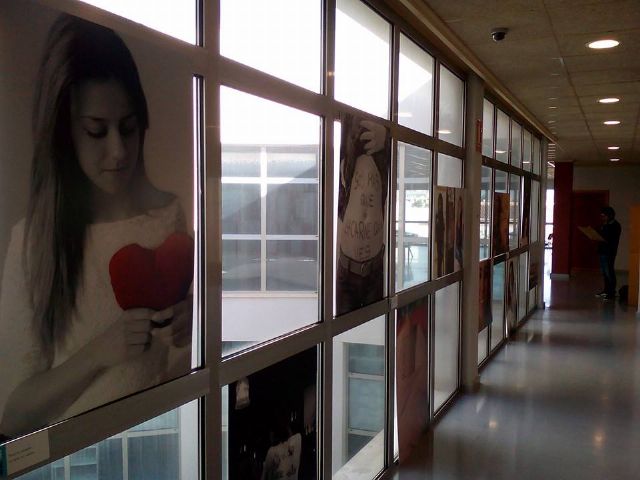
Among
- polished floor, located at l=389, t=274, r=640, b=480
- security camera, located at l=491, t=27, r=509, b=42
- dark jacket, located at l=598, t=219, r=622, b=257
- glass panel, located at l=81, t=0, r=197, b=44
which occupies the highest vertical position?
security camera, located at l=491, t=27, r=509, b=42

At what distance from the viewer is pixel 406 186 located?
Answer: 16.5ft

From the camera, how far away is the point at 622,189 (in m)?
19.5

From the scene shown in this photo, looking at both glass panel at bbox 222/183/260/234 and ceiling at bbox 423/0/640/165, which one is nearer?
glass panel at bbox 222/183/260/234

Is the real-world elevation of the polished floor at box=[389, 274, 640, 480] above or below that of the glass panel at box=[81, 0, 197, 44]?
below

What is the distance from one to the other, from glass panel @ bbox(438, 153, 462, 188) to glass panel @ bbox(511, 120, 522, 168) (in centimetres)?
321

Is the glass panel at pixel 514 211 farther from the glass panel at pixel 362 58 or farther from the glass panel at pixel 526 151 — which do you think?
the glass panel at pixel 362 58

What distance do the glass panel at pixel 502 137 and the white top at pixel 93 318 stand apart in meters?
6.72

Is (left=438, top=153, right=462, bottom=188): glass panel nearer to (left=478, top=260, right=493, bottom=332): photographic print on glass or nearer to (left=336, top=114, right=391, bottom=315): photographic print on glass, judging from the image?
(left=478, top=260, right=493, bottom=332): photographic print on glass

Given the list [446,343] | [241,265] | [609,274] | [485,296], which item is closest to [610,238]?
[609,274]

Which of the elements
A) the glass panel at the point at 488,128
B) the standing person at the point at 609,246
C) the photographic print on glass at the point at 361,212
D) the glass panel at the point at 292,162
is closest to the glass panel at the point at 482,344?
the glass panel at the point at 488,128

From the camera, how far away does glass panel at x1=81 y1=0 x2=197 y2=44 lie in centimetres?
196

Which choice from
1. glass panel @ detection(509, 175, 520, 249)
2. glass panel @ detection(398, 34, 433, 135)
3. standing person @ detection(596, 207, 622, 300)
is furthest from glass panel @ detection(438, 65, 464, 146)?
standing person @ detection(596, 207, 622, 300)

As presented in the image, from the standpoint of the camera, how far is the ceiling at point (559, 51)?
4.26 meters

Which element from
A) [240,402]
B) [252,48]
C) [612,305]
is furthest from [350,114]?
[612,305]
